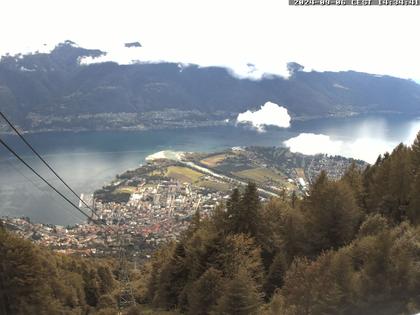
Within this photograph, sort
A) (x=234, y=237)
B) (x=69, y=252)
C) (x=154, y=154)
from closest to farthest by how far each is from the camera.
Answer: (x=234, y=237) < (x=69, y=252) < (x=154, y=154)

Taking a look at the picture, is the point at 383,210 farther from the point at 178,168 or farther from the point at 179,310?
the point at 178,168

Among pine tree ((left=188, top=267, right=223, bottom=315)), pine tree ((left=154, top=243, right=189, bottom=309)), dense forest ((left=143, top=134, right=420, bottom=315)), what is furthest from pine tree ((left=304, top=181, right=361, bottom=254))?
pine tree ((left=154, top=243, right=189, bottom=309))

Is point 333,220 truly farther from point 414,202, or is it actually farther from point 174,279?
point 174,279

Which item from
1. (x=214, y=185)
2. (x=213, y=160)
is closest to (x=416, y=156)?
(x=214, y=185)

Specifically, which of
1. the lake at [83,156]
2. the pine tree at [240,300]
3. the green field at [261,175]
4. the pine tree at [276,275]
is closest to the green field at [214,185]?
the green field at [261,175]

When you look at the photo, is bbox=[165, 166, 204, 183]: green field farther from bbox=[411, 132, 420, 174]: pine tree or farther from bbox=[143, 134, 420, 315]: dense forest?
bbox=[411, 132, 420, 174]: pine tree

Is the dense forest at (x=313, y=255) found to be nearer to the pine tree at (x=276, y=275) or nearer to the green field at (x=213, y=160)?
the pine tree at (x=276, y=275)

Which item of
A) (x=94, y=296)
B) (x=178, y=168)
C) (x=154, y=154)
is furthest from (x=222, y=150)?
(x=94, y=296)
